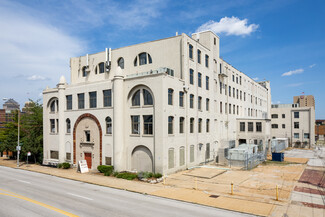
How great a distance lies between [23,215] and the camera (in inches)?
607

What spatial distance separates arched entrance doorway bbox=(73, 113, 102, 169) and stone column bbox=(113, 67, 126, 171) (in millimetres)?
3642

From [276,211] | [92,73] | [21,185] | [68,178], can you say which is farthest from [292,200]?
[92,73]

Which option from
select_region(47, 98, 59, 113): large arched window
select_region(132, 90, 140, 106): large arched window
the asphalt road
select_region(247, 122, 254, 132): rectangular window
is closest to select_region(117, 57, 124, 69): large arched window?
select_region(132, 90, 140, 106): large arched window

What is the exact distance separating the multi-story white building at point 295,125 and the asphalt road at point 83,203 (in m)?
62.3

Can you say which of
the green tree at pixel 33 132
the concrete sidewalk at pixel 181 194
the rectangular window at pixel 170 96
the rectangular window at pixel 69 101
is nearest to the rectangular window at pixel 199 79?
the rectangular window at pixel 170 96

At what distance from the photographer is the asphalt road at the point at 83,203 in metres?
15.8

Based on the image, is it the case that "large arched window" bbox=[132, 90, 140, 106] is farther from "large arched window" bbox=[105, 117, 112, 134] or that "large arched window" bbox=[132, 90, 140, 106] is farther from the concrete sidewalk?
the concrete sidewalk

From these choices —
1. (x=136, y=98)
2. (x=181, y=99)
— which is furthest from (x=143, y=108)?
(x=181, y=99)

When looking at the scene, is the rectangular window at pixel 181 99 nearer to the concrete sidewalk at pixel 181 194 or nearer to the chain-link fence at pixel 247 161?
Result: the chain-link fence at pixel 247 161

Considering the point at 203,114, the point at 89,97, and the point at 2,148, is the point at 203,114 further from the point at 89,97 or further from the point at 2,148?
the point at 2,148

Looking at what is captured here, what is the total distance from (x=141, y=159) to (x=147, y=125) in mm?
4175

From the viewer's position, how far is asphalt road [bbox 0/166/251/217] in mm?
15773

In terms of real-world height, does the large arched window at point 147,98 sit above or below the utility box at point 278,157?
above

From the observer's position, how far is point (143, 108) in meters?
28.8
